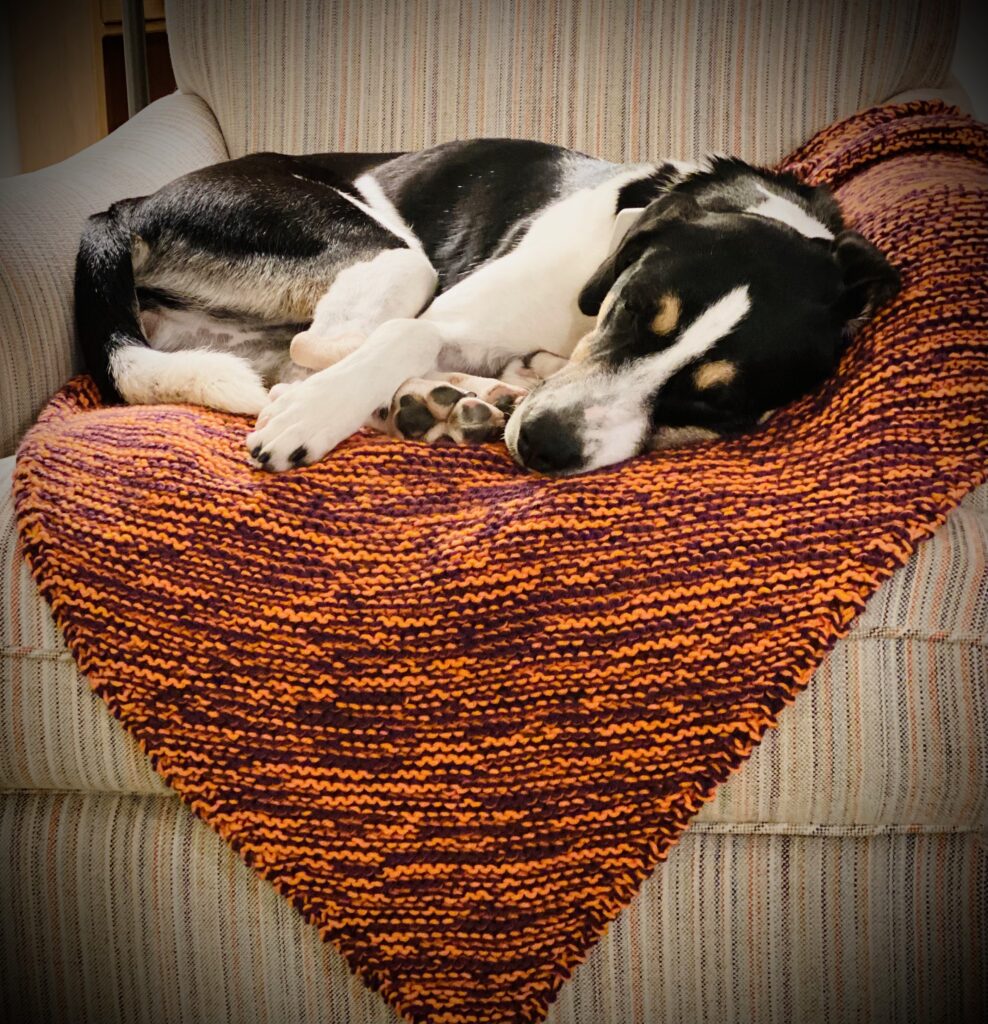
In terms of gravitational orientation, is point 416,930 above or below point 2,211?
below

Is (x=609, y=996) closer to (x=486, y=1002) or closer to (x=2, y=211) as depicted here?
(x=486, y=1002)

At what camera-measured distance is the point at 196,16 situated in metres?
2.35

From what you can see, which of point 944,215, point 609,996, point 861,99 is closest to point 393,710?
point 609,996

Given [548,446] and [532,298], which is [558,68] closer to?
[532,298]

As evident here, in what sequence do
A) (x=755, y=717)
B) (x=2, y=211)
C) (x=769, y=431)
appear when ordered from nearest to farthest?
(x=755, y=717) → (x=769, y=431) → (x=2, y=211)

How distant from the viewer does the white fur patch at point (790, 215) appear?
1.59 metres

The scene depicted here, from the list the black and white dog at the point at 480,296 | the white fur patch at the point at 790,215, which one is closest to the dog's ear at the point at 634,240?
the black and white dog at the point at 480,296

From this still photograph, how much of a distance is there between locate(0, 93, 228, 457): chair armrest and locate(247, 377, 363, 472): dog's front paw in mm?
532

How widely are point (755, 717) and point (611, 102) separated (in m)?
1.77

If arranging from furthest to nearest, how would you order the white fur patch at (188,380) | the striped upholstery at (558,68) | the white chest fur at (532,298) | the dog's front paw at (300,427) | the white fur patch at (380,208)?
the striped upholstery at (558,68) → the white fur patch at (380,208) → the white chest fur at (532,298) → the white fur patch at (188,380) → the dog's front paw at (300,427)

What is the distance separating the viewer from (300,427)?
4.34 ft

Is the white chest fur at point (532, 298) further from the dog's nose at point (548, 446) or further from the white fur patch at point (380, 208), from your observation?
the dog's nose at point (548, 446)

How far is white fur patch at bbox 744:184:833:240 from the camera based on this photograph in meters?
1.59

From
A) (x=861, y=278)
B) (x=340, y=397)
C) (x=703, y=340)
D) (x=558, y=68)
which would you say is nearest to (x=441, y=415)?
(x=340, y=397)
